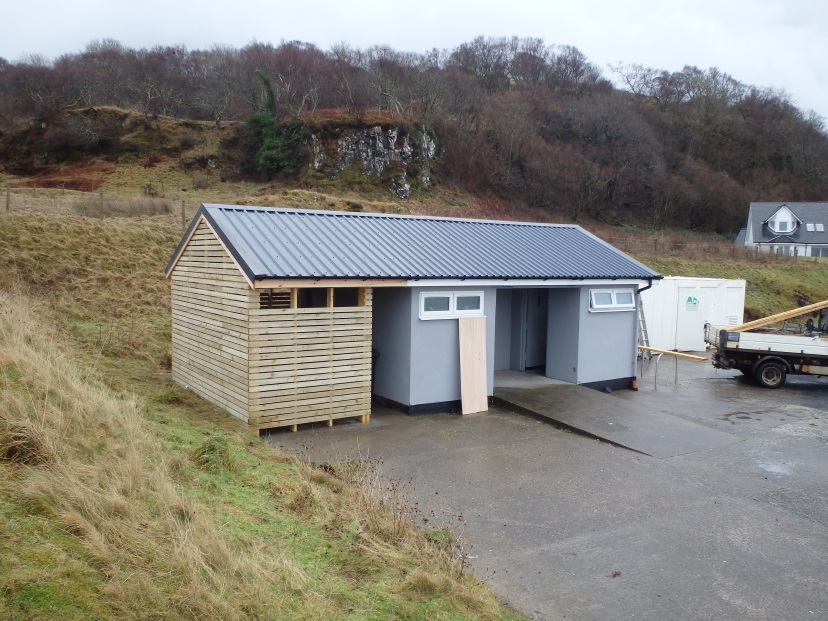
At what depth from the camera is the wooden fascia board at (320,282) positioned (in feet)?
32.5

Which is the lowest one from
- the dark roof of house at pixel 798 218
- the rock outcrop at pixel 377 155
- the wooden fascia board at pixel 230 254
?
the wooden fascia board at pixel 230 254

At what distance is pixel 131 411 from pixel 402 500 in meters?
3.72

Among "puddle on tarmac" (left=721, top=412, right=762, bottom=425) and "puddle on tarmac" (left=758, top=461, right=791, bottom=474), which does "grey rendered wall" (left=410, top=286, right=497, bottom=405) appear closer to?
"puddle on tarmac" (left=758, top=461, right=791, bottom=474)

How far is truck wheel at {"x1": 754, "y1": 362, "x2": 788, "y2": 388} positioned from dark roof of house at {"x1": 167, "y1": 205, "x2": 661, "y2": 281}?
14.6 feet

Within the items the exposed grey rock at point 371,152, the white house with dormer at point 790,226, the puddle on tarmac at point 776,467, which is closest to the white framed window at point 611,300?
the puddle on tarmac at point 776,467

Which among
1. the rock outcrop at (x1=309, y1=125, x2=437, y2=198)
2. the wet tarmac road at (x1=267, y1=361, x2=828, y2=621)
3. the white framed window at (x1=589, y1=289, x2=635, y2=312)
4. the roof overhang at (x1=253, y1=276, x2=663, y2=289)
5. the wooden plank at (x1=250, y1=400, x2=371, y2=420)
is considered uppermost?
the rock outcrop at (x1=309, y1=125, x2=437, y2=198)

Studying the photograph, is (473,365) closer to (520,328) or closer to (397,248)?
(397,248)

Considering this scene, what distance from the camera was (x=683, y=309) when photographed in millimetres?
21750

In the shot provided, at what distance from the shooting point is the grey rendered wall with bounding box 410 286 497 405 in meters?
11.9

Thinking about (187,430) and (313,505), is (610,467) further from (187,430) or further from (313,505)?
(187,430)

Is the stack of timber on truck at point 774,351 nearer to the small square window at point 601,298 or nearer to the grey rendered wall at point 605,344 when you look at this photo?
the grey rendered wall at point 605,344

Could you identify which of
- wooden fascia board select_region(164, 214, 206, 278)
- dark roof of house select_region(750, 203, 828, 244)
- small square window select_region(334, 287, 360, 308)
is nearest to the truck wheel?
small square window select_region(334, 287, 360, 308)

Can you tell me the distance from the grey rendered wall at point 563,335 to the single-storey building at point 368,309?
0.10 feet

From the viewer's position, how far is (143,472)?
5.79m
